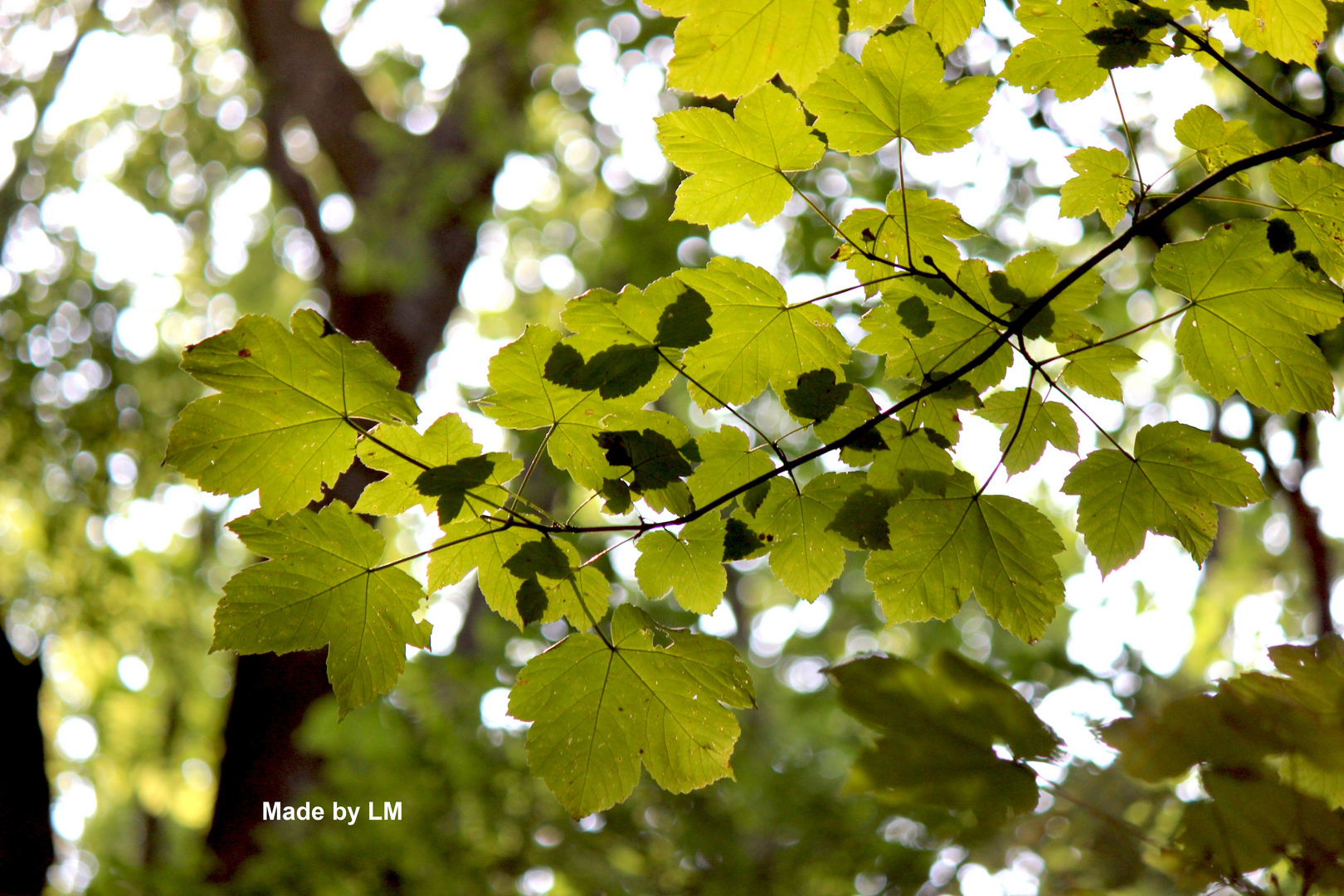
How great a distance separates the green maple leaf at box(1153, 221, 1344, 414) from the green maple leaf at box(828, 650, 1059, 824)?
1.75ft

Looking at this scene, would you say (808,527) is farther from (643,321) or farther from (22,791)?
(22,791)

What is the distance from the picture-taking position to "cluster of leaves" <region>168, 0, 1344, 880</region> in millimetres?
819

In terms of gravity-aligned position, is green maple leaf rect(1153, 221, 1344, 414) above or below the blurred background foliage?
above

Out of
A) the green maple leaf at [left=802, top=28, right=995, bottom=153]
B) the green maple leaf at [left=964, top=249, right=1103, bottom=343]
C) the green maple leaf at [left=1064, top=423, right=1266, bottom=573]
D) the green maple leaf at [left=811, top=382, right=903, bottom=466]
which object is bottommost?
the green maple leaf at [left=1064, top=423, right=1266, bottom=573]

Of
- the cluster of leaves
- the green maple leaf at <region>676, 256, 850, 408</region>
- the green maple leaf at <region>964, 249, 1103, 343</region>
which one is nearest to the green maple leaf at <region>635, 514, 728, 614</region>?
the cluster of leaves

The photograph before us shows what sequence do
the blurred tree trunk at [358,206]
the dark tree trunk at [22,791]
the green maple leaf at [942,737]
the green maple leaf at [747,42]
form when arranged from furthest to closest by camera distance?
the blurred tree trunk at [358,206], the dark tree trunk at [22,791], the green maple leaf at [747,42], the green maple leaf at [942,737]

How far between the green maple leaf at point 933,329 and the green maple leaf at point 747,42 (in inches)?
9.3

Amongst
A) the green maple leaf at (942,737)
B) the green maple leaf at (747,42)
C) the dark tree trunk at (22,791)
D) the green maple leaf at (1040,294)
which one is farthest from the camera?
the dark tree trunk at (22,791)

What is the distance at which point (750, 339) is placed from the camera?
86cm

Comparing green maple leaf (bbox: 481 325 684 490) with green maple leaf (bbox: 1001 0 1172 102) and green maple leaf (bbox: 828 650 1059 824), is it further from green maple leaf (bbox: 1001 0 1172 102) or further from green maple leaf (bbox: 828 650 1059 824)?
green maple leaf (bbox: 1001 0 1172 102)

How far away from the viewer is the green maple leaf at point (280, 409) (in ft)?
2.69

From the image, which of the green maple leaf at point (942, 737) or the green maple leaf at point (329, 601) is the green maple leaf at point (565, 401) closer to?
the green maple leaf at point (329, 601)

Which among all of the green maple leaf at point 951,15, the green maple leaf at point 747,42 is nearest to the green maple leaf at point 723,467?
the green maple leaf at point 747,42

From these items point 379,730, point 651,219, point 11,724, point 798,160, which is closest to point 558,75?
point 651,219
